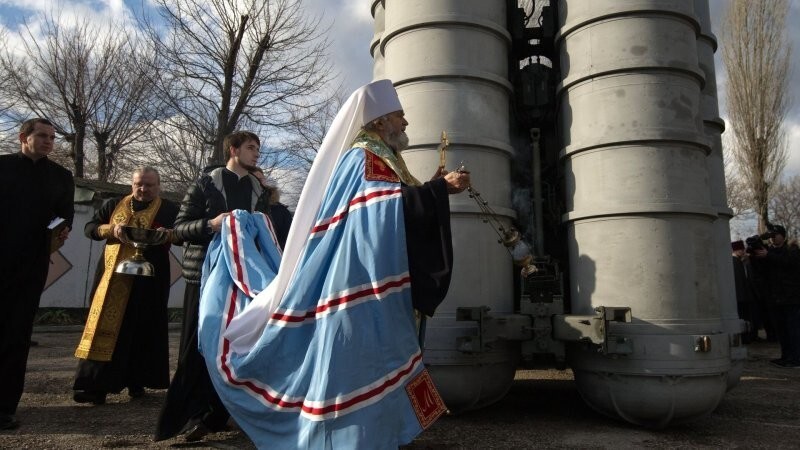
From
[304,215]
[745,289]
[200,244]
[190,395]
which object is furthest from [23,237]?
[745,289]

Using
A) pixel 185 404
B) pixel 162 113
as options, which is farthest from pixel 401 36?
pixel 162 113

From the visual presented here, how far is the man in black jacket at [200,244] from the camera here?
3314mm

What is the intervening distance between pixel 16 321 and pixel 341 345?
268 cm

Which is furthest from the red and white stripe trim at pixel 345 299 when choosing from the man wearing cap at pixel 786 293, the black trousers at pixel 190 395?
the man wearing cap at pixel 786 293

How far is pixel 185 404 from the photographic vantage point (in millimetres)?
3336

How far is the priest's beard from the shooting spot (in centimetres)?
300

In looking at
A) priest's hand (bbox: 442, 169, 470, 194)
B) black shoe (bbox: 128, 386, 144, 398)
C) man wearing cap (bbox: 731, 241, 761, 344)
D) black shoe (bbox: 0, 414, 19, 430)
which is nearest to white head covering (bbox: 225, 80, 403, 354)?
priest's hand (bbox: 442, 169, 470, 194)

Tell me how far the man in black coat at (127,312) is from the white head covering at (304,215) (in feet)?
7.08

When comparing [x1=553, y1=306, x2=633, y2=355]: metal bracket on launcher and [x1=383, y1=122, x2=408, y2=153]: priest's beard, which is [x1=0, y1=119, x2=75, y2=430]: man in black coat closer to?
[x1=383, y1=122, x2=408, y2=153]: priest's beard

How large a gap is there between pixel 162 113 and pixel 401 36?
15.2 m

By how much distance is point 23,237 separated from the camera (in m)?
3.94

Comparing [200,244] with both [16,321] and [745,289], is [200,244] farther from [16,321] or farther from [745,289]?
[745,289]

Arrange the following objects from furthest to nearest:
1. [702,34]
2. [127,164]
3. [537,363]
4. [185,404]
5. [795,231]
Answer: [795,231] < [127,164] < [702,34] < [537,363] < [185,404]

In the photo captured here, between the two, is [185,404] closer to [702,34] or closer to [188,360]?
[188,360]
